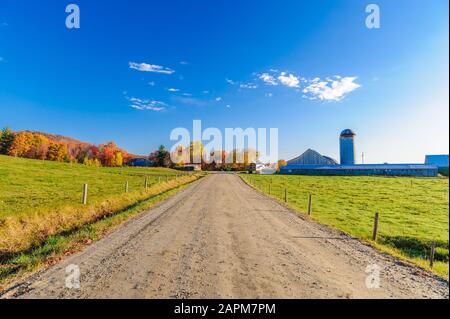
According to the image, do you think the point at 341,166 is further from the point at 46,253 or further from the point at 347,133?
the point at 46,253

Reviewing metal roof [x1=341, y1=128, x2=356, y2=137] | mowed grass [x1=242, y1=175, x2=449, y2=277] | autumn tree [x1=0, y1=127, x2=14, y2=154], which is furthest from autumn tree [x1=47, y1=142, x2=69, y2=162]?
mowed grass [x1=242, y1=175, x2=449, y2=277]

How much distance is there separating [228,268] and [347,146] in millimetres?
92441

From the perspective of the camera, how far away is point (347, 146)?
88.6 metres

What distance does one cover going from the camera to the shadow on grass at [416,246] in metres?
9.66

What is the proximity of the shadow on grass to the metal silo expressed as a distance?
80.8 meters

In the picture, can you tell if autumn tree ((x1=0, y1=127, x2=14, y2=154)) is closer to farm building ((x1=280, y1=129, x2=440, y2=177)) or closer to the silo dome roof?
farm building ((x1=280, y1=129, x2=440, y2=177))

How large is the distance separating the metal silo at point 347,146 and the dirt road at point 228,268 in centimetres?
8400

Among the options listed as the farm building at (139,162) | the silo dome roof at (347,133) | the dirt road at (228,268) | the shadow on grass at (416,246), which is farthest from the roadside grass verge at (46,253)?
the farm building at (139,162)

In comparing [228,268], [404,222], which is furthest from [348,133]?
[228,268]

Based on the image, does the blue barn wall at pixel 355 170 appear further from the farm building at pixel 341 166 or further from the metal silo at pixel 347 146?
the metal silo at pixel 347 146

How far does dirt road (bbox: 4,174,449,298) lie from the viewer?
17.0ft
